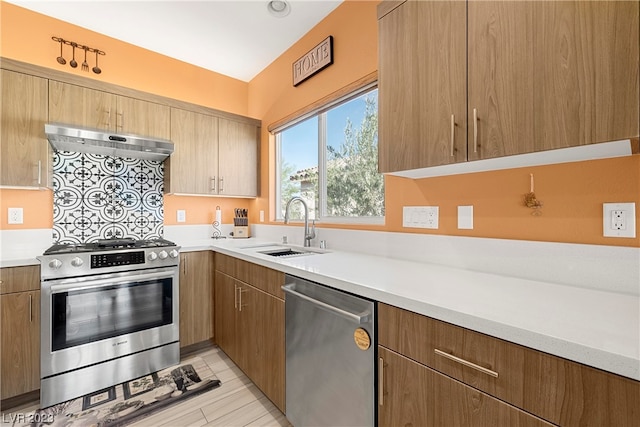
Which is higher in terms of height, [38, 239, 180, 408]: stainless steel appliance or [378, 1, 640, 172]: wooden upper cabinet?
[378, 1, 640, 172]: wooden upper cabinet

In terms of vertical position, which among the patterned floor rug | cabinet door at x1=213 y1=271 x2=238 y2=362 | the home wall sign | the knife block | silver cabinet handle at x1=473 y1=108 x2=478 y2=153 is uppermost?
the home wall sign

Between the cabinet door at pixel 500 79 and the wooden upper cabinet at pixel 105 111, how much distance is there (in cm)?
240

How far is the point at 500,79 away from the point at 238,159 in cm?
244

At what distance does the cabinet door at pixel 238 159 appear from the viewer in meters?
2.80

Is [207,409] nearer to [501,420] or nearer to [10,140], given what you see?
[501,420]

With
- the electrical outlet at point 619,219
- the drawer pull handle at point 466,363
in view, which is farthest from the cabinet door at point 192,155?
the electrical outlet at point 619,219

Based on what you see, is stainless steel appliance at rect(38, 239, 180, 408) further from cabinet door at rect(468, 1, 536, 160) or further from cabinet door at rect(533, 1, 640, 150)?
cabinet door at rect(533, 1, 640, 150)

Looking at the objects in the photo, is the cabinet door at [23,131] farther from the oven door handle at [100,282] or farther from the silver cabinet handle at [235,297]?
the silver cabinet handle at [235,297]

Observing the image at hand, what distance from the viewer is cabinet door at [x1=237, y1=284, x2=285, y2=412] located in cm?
154

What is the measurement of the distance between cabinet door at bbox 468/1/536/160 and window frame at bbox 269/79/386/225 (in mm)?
825

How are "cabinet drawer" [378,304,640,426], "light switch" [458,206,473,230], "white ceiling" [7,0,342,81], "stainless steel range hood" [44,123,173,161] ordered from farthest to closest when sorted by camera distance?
"white ceiling" [7,0,342,81]
"stainless steel range hood" [44,123,173,161]
"light switch" [458,206,473,230]
"cabinet drawer" [378,304,640,426]

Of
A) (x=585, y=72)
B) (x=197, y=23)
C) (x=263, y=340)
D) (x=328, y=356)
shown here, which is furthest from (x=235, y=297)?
(x=197, y=23)

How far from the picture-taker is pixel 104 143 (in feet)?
6.80

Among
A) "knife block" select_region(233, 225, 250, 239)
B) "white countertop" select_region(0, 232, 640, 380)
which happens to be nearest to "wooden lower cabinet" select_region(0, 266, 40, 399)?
"knife block" select_region(233, 225, 250, 239)
